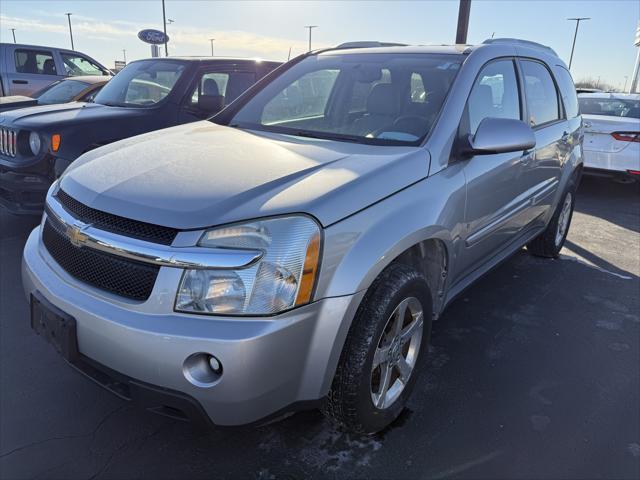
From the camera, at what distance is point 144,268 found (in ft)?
6.09

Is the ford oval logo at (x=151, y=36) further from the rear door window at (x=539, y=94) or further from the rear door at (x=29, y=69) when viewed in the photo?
the rear door window at (x=539, y=94)

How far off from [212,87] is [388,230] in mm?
4147

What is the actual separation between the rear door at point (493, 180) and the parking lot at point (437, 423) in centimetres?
59

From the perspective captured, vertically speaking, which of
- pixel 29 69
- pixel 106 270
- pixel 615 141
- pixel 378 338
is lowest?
pixel 378 338

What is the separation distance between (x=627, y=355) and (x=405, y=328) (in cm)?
169

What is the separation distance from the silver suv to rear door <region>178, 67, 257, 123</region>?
2.26 meters

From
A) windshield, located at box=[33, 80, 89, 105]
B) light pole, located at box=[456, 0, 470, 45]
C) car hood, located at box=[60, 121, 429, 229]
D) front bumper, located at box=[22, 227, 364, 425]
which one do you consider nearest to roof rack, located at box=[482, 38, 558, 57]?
car hood, located at box=[60, 121, 429, 229]

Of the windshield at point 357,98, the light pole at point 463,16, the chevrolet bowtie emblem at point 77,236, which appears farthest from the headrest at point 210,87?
the light pole at point 463,16

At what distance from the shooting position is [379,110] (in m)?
2.94

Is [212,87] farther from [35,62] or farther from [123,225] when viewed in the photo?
[35,62]

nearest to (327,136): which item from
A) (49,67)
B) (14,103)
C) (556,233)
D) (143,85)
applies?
(556,233)

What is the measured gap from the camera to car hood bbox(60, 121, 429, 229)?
1883 millimetres

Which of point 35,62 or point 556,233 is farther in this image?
point 35,62

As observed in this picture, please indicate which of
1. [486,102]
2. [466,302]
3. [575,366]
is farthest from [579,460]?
[486,102]
